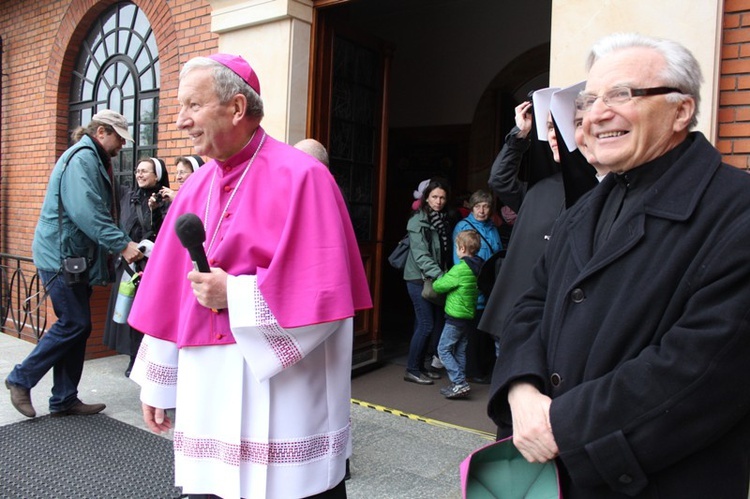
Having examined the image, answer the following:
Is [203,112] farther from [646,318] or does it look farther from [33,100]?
[33,100]

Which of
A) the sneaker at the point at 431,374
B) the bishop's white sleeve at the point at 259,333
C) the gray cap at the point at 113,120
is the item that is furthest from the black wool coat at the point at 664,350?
the sneaker at the point at 431,374

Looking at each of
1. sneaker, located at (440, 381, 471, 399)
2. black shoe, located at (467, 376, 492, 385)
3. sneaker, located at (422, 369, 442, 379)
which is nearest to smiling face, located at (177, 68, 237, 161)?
sneaker, located at (440, 381, 471, 399)

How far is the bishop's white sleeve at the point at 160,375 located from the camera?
2.26 m

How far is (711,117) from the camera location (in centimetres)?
317

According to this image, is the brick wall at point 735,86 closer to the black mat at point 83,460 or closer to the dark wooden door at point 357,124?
the dark wooden door at point 357,124

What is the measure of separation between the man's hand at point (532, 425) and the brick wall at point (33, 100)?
5.88 m

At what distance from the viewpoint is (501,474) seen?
5.44ft

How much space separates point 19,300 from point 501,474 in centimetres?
745

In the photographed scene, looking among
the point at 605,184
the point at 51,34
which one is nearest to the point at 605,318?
the point at 605,184

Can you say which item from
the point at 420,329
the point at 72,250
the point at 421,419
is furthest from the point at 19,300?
the point at 421,419

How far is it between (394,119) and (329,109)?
4.91 metres

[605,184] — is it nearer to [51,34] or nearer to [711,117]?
[711,117]

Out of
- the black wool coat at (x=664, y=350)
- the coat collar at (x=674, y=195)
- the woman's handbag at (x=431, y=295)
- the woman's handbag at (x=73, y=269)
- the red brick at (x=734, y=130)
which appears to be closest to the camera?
the black wool coat at (x=664, y=350)

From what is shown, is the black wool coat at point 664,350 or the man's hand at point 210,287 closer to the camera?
the black wool coat at point 664,350
